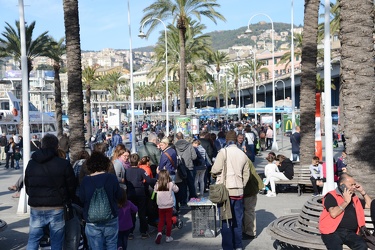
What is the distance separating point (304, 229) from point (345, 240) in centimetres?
125

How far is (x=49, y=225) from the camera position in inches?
250

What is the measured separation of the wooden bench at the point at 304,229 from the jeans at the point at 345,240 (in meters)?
0.47

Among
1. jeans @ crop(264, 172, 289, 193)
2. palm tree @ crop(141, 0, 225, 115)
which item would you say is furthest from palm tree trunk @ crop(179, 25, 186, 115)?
jeans @ crop(264, 172, 289, 193)

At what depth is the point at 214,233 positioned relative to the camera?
30.3 ft

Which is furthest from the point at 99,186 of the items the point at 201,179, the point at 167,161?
the point at 201,179

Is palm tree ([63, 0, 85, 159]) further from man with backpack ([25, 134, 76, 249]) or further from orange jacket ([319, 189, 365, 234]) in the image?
orange jacket ([319, 189, 365, 234])

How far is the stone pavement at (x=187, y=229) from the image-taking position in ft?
28.6

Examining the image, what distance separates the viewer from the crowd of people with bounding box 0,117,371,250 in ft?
20.1

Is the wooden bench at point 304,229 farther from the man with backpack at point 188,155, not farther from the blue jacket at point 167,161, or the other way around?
the man with backpack at point 188,155

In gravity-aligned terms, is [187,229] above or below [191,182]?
below

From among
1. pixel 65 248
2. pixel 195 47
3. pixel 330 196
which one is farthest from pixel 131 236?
pixel 195 47

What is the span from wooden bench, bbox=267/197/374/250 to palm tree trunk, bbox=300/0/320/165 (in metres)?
8.05

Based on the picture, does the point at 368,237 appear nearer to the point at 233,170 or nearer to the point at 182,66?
the point at 233,170

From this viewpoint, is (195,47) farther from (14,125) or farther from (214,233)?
(214,233)
